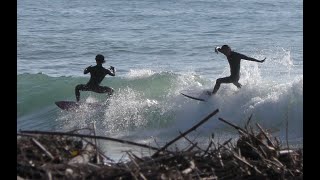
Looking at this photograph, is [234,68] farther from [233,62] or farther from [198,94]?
[198,94]

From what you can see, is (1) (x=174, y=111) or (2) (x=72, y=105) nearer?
(2) (x=72, y=105)

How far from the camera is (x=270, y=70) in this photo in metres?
23.1

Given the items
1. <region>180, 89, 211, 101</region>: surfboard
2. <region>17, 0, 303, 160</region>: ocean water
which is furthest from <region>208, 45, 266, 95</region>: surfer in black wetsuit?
<region>17, 0, 303, 160</region>: ocean water

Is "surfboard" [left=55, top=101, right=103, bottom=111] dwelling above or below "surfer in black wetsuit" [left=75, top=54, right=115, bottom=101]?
below

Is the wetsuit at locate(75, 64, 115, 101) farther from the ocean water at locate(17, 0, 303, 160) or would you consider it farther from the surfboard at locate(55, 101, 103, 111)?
the ocean water at locate(17, 0, 303, 160)

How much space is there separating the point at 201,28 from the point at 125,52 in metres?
6.92

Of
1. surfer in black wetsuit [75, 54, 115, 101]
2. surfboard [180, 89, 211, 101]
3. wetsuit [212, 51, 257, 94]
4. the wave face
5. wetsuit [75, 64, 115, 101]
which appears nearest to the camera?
wetsuit [212, 51, 257, 94]

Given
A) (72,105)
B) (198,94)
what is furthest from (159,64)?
(72,105)

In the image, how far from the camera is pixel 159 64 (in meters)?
27.1

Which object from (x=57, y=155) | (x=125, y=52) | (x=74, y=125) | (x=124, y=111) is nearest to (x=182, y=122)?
(x=124, y=111)

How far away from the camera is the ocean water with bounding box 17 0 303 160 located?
60.2 ft

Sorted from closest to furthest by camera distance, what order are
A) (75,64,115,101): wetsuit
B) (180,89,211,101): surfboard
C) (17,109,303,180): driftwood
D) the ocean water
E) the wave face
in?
(17,109,303,180): driftwood
(75,64,115,101): wetsuit
the wave face
the ocean water
(180,89,211,101): surfboard

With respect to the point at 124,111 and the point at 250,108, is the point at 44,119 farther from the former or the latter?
the point at 250,108

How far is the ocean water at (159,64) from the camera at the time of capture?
60.2 ft
